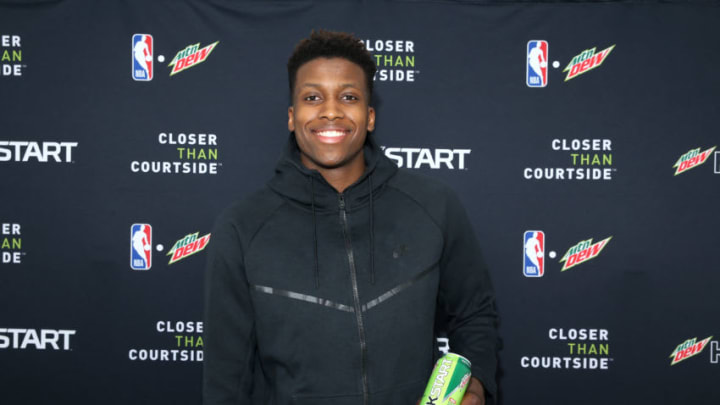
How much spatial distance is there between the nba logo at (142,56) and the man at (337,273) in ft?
3.93

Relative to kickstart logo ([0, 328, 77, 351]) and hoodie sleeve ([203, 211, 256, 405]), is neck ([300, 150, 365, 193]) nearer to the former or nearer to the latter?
hoodie sleeve ([203, 211, 256, 405])

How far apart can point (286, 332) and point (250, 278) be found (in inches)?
4.8

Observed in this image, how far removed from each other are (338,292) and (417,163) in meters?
1.15

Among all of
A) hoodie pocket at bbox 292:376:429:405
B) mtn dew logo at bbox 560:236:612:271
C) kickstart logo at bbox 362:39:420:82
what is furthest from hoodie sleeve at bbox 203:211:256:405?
mtn dew logo at bbox 560:236:612:271

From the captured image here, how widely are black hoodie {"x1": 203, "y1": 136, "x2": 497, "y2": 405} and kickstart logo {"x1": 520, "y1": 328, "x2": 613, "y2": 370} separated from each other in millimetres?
1130

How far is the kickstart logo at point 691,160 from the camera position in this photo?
6.55 feet

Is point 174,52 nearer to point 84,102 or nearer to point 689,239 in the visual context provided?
point 84,102

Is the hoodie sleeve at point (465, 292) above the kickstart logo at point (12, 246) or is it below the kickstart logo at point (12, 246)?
below

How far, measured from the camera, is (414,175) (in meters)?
1.09

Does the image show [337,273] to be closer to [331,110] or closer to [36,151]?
[331,110]

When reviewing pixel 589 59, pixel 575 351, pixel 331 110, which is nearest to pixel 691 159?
pixel 589 59

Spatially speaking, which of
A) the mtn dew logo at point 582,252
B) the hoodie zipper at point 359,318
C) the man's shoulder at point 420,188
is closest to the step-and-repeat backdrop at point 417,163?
the mtn dew logo at point 582,252

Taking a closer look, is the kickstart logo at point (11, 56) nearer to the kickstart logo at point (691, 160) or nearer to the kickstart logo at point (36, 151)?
the kickstart logo at point (36, 151)

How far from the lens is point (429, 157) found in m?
2.02
